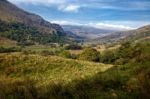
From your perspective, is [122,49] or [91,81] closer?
[91,81]

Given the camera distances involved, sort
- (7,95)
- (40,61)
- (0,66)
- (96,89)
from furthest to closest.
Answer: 1. (40,61)
2. (0,66)
3. (96,89)
4. (7,95)

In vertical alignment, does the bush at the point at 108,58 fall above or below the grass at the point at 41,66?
below

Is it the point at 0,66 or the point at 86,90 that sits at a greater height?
the point at 86,90

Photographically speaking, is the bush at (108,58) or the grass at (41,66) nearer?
the grass at (41,66)

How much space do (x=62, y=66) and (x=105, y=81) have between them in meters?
39.6

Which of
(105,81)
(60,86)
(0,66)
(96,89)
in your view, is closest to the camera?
(60,86)

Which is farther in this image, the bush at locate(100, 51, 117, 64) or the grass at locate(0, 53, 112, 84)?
the bush at locate(100, 51, 117, 64)

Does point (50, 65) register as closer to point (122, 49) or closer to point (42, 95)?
point (122, 49)

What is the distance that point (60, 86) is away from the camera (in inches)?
390

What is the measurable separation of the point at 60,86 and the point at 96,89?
4.94 ft

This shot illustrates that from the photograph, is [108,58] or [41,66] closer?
[41,66]

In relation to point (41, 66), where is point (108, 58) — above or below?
below

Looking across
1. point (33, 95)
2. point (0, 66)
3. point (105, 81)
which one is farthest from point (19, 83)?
point (0, 66)

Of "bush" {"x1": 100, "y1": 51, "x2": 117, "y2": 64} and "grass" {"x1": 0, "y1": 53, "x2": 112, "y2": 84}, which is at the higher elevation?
"grass" {"x1": 0, "y1": 53, "x2": 112, "y2": 84}
